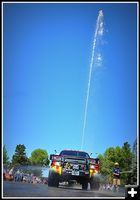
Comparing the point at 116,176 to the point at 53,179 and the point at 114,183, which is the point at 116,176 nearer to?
the point at 114,183

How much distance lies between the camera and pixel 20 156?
1022 cm

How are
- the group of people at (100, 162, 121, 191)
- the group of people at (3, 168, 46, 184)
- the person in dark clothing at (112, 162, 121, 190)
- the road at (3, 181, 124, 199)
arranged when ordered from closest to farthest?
the road at (3, 181, 124, 199) → the group of people at (3, 168, 46, 184) → the group of people at (100, 162, 121, 191) → the person in dark clothing at (112, 162, 121, 190)

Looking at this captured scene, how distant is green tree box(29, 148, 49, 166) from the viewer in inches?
392

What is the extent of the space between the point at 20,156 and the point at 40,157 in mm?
587

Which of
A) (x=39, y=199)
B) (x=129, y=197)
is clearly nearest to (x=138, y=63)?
(x=39, y=199)

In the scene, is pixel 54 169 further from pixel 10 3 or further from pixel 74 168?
pixel 10 3

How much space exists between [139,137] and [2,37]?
4.82 metres

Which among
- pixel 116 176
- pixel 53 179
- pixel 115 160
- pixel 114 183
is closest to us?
pixel 53 179

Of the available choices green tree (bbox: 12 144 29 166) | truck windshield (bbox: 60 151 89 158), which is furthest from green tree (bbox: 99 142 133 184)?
green tree (bbox: 12 144 29 166)

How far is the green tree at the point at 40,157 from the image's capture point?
32.6 feet

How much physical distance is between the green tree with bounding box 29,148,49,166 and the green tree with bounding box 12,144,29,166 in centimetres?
21

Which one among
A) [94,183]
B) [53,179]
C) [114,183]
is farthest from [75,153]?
[114,183]

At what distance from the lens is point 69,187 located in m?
9.84

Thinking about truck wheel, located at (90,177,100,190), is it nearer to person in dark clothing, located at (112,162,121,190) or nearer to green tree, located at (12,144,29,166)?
person in dark clothing, located at (112,162,121,190)
